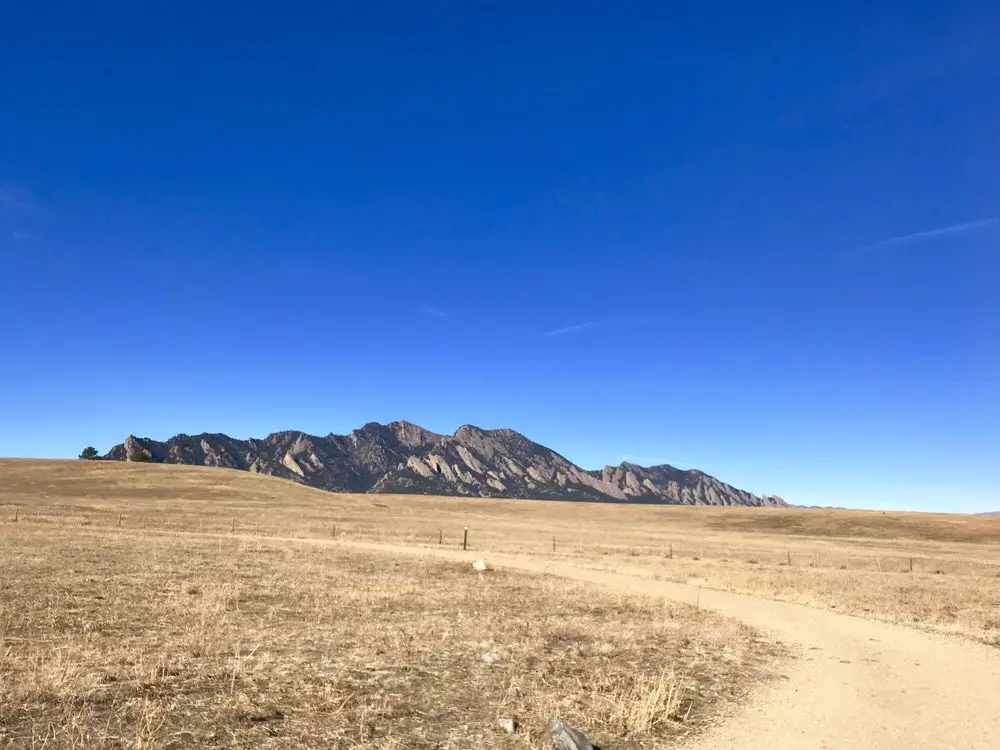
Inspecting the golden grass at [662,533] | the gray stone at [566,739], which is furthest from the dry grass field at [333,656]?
the golden grass at [662,533]

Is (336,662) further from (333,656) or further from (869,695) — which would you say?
(869,695)

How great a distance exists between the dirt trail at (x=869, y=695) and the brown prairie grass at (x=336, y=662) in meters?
0.87

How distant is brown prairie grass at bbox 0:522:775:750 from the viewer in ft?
31.7

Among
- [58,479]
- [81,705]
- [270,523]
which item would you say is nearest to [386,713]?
[81,705]

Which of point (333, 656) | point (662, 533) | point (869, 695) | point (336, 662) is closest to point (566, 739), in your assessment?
point (336, 662)

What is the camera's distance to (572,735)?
9227 millimetres

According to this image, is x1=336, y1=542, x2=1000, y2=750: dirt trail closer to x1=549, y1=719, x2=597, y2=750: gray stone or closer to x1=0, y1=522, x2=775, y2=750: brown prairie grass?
x1=0, y1=522, x2=775, y2=750: brown prairie grass

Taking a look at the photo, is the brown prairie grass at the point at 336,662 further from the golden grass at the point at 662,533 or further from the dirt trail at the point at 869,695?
the golden grass at the point at 662,533

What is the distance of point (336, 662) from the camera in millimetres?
13352

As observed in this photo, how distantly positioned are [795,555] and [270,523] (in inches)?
1817

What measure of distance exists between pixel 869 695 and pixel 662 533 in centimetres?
6690

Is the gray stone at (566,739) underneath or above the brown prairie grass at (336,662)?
above

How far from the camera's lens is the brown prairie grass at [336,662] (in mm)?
9672

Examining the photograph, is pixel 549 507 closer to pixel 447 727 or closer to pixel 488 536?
pixel 488 536
